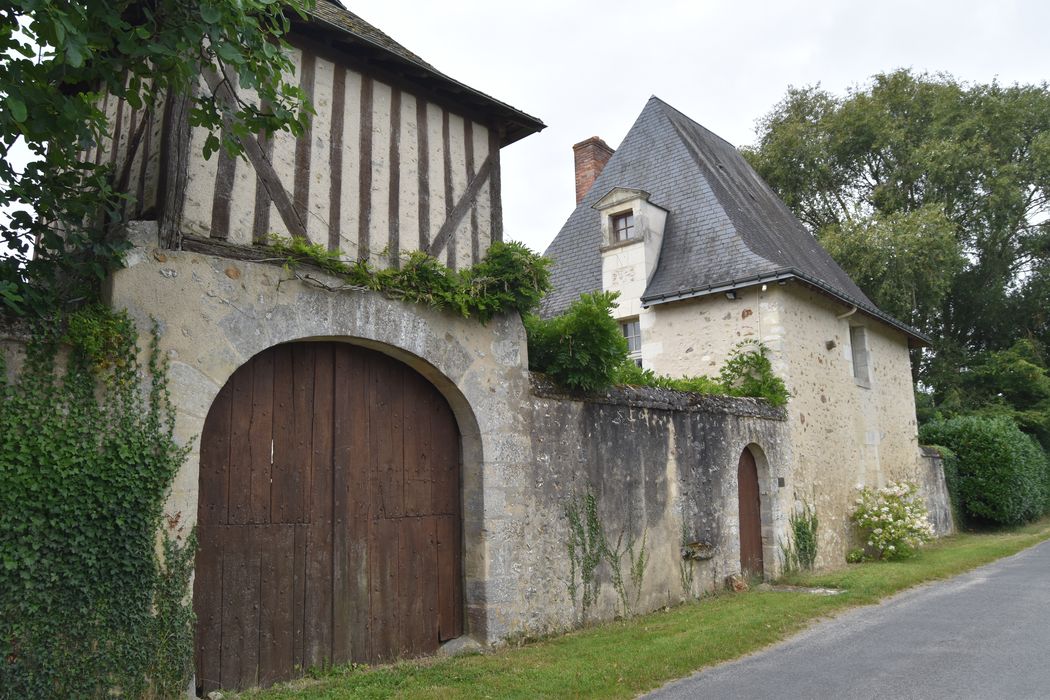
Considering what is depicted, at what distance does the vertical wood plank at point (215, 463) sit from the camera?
4.43 metres

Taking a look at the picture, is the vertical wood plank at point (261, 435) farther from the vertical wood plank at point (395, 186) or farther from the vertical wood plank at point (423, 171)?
the vertical wood plank at point (423, 171)

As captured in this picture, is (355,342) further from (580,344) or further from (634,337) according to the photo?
(634,337)

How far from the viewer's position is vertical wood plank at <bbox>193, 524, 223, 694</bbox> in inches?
169

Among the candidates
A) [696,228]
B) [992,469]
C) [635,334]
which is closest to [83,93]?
[635,334]

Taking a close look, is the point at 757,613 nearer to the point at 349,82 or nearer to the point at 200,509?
the point at 200,509

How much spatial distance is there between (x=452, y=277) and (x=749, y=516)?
5450mm

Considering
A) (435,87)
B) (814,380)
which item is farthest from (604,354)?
(814,380)

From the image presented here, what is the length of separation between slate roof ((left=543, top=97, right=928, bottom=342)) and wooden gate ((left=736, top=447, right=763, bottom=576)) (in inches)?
96.5

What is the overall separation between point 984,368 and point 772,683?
17.9 metres

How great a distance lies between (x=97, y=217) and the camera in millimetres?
4504

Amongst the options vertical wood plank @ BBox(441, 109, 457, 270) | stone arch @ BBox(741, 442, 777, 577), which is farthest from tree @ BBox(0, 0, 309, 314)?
stone arch @ BBox(741, 442, 777, 577)

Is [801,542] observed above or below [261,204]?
below

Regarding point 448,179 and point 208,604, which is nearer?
point 208,604

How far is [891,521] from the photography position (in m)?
10.8
